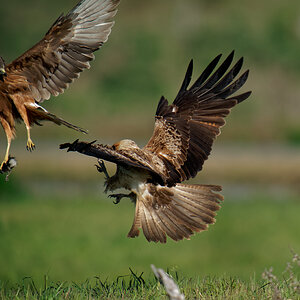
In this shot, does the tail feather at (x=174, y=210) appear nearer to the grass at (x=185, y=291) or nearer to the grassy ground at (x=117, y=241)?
the grass at (x=185, y=291)

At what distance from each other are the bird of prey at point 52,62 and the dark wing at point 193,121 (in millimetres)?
845

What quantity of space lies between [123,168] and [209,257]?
460 centimetres

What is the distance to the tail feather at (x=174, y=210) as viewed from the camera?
6785 millimetres

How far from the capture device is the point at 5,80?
7.37m

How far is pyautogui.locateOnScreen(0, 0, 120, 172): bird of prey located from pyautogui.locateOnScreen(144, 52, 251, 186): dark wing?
0.84 metres

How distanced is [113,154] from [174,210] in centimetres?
89

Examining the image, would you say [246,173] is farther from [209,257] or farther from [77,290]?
[77,290]

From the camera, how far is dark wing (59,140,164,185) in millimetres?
6016

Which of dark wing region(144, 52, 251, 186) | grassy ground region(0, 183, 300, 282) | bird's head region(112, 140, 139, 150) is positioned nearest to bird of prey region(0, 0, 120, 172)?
bird's head region(112, 140, 139, 150)

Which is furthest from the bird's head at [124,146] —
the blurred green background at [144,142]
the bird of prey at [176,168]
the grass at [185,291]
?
the grass at [185,291]

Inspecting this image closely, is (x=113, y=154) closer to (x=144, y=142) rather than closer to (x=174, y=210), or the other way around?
(x=174, y=210)

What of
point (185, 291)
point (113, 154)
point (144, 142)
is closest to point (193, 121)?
point (113, 154)

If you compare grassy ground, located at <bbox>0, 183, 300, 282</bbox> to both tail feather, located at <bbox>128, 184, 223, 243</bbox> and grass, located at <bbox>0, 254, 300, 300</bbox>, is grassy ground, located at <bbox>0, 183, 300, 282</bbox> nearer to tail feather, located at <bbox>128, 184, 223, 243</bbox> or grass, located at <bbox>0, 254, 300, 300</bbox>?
tail feather, located at <bbox>128, 184, 223, 243</bbox>

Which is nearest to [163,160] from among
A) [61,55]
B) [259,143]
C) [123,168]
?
[123,168]
